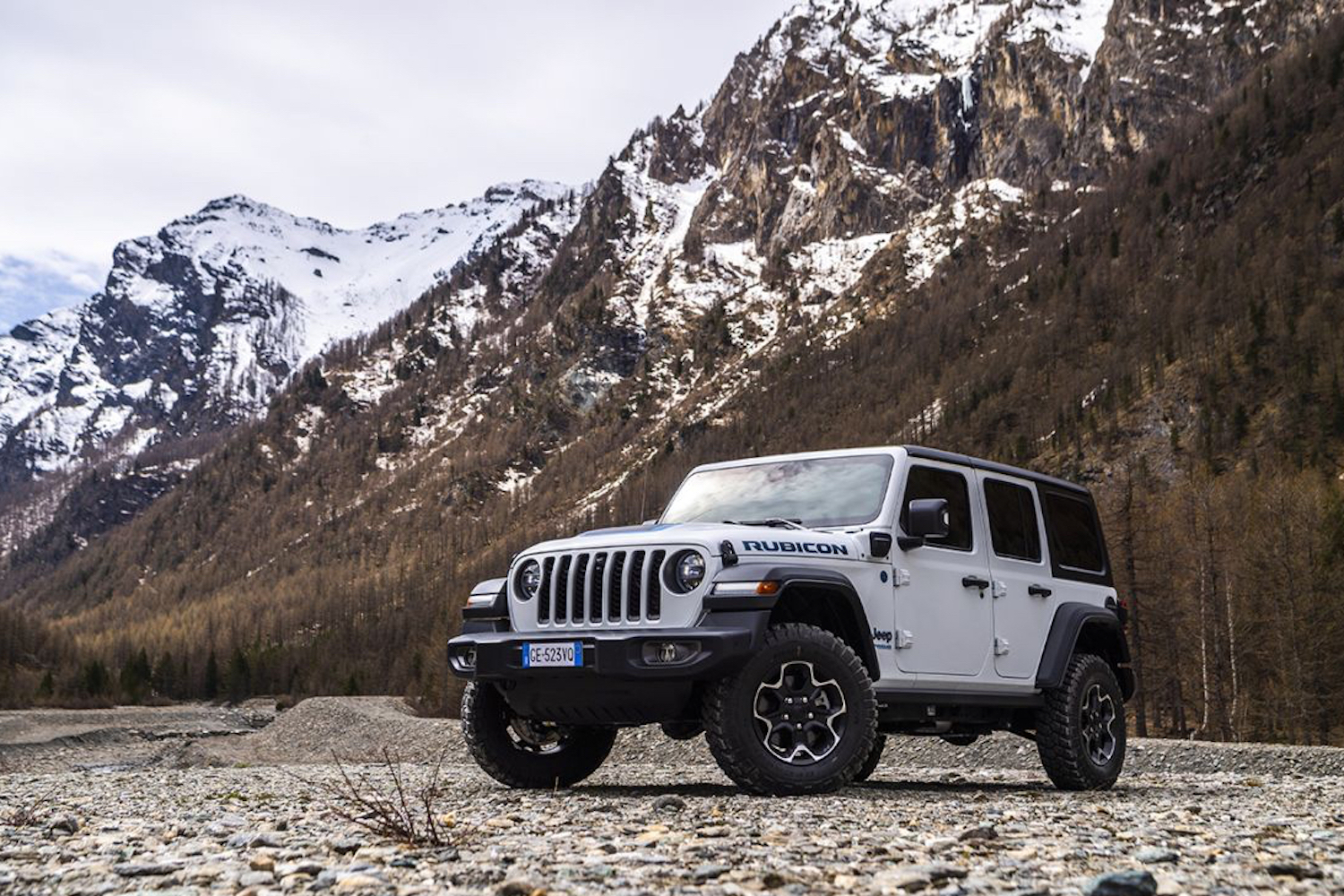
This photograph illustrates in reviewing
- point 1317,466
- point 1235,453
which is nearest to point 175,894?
point 1317,466

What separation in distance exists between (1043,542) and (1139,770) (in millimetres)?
12279

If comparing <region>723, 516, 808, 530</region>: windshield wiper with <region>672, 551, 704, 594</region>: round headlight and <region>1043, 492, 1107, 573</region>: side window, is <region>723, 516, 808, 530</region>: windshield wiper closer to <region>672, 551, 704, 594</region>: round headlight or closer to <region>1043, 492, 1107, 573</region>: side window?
<region>672, 551, 704, 594</region>: round headlight

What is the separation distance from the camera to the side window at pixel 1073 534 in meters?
11.7

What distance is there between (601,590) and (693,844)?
2.97 metres

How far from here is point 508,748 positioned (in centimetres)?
991

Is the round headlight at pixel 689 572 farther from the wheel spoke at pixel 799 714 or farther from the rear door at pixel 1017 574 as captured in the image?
the rear door at pixel 1017 574

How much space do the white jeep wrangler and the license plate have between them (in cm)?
1

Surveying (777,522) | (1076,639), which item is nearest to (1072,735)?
(1076,639)

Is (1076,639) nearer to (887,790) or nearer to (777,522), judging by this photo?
(887,790)

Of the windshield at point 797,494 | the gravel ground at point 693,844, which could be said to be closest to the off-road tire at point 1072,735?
the gravel ground at point 693,844

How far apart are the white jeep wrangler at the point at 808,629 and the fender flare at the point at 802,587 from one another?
0.02 m

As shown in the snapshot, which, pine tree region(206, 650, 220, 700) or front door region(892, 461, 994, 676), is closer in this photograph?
front door region(892, 461, 994, 676)

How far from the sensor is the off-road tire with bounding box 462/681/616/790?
9.77m

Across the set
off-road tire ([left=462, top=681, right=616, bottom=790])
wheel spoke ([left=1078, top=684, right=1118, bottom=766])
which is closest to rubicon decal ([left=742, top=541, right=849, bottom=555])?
off-road tire ([left=462, top=681, right=616, bottom=790])
